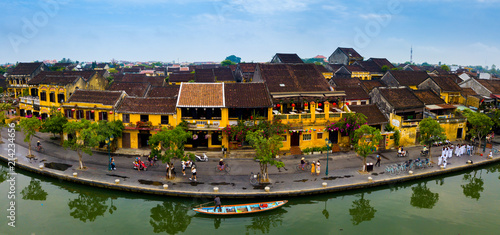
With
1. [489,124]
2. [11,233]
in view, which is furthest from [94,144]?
[489,124]

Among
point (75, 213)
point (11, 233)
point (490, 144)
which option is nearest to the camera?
point (11, 233)

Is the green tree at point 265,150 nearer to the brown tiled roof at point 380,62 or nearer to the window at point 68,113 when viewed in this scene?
the window at point 68,113

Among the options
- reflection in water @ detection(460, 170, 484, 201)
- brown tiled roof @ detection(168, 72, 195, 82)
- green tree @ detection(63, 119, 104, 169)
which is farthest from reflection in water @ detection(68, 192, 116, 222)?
brown tiled roof @ detection(168, 72, 195, 82)

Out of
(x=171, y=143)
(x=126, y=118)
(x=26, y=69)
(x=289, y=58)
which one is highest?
(x=289, y=58)

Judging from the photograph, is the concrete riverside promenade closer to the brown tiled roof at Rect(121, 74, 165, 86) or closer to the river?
the river

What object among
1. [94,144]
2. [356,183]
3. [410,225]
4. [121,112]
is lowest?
[410,225]

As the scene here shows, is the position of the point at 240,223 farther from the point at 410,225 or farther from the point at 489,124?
the point at 489,124

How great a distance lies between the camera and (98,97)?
37.0 m

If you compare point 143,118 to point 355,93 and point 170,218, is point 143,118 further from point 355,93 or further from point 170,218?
point 355,93

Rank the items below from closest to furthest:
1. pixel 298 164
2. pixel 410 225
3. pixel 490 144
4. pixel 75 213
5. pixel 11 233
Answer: pixel 11 233
pixel 410 225
pixel 75 213
pixel 298 164
pixel 490 144

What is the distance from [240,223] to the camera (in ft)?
74.9

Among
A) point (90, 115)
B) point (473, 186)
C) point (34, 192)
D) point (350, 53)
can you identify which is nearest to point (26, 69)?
point (90, 115)

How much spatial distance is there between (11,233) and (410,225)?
26416mm

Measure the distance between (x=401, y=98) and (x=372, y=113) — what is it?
215 inches
